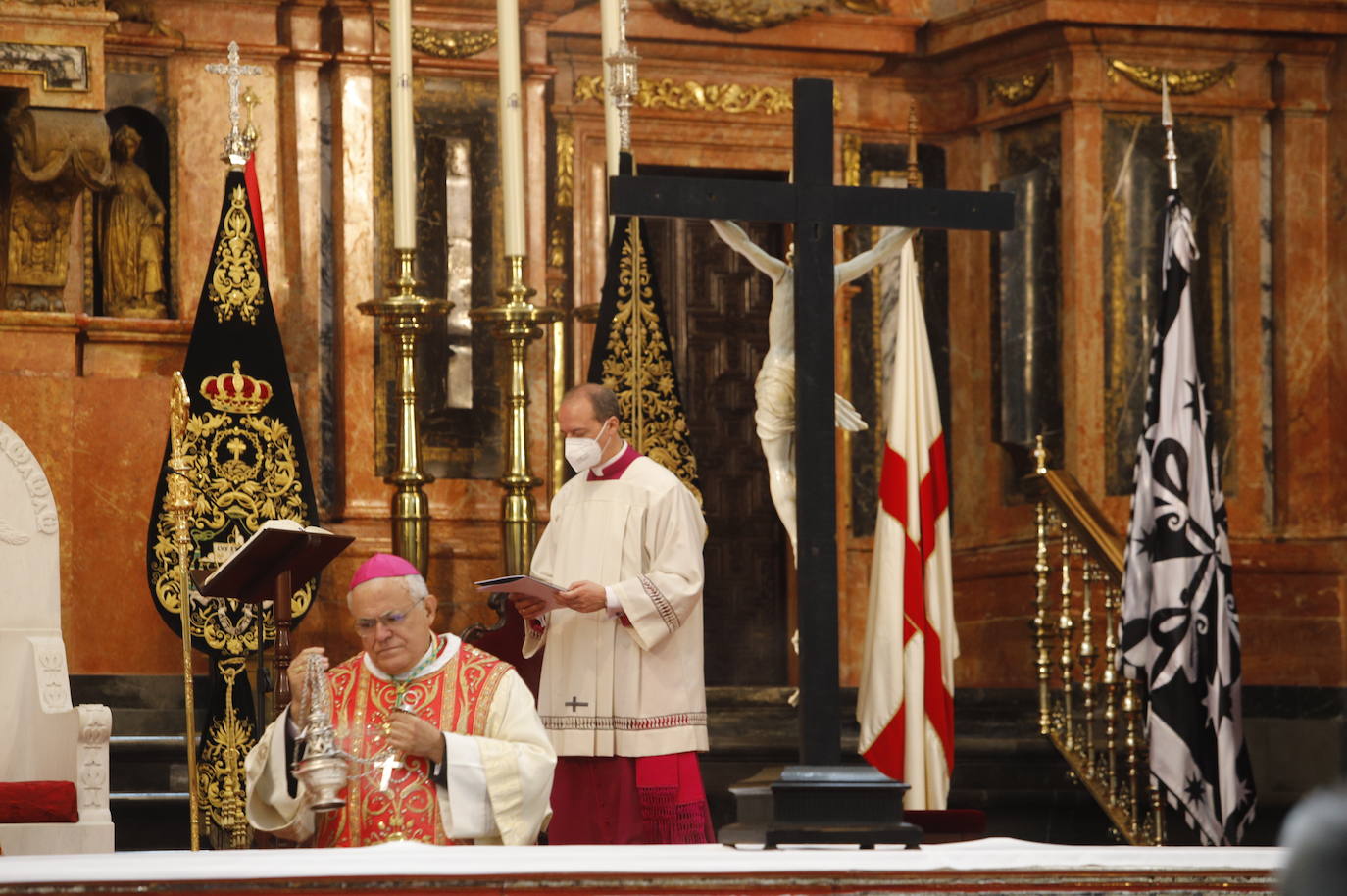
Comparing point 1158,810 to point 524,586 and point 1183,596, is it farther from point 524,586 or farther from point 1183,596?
point 524,586

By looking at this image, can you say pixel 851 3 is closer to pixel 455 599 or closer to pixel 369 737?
pixel 455 599

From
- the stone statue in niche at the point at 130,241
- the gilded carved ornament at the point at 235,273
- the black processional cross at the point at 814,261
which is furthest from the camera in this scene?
the stone statue in niche at the point at 130,241

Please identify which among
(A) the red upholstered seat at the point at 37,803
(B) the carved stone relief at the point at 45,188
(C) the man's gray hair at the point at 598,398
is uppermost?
(B) the carved stone relief at the point at 45,188

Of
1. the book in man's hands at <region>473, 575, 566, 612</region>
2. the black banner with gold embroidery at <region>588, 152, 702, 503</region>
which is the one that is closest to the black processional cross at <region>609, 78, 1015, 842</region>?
the book in man's hands at <region>473, 575, 566, 612</region>

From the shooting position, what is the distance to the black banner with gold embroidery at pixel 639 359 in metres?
7.12

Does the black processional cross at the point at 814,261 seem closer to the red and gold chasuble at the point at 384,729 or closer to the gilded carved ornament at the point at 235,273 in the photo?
the red and gold chasuble at the point at 384,729

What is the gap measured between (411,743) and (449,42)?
4.50 meters

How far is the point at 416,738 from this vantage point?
461 centimetres

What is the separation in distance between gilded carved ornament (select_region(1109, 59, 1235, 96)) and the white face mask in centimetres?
379

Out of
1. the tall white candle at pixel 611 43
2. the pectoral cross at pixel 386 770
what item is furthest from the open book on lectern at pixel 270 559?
the tall white candle at pixel 611 43

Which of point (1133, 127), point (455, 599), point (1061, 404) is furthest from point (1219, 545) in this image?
point (455, 599)

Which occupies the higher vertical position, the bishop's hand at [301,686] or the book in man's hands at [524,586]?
the book in man's hands at [524,586]

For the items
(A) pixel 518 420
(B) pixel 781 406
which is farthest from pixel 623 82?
(A) pixel 518 420

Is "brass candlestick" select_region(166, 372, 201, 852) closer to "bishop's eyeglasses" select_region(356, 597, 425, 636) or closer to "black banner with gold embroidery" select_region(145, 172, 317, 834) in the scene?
"black banner with gold embroidery" select_region(145, 172, 317, 834)
